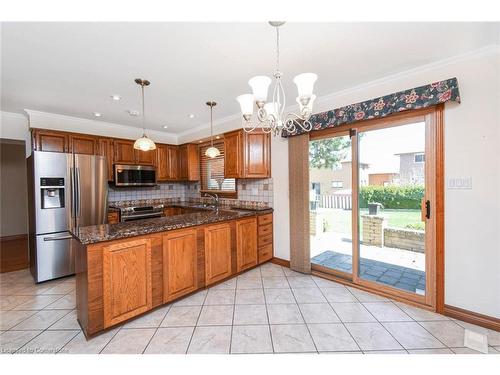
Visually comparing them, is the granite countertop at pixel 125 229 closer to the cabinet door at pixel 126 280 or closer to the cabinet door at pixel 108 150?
the cabinet door at pixel 126 280

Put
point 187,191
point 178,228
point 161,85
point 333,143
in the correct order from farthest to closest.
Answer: point 187,191
point 333,143
point 161,85
point 178,228

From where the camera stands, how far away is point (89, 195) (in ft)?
10.6

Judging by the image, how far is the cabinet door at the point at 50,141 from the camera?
324cm

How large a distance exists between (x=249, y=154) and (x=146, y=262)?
208cm

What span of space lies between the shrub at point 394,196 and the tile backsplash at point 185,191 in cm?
138

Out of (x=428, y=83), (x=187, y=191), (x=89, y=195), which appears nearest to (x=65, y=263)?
(x=89, y=195)

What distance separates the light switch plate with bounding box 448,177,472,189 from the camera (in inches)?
77.6

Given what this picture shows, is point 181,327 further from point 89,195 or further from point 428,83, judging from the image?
point 428,83

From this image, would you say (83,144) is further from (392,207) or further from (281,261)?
(392,207)

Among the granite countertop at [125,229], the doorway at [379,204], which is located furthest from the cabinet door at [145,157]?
the doorway at [379,204]

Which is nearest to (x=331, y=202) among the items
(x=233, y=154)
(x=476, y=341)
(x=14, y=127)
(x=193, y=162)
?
(x=233, y=154)

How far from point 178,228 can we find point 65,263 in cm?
208

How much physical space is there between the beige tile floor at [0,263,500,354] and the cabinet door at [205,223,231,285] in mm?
183

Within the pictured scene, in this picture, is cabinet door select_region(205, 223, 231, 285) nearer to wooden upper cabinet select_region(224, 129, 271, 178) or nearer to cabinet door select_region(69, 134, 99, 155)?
wooden upper cabinet select_region(224, 129, 271, 178)
